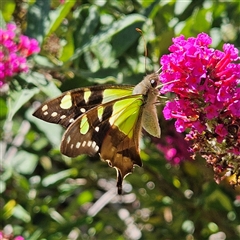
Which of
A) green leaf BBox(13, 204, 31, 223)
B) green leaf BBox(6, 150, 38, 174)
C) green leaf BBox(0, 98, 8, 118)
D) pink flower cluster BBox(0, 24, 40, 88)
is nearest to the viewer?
pink flower cluster BBox(0, 24, 40, 88)

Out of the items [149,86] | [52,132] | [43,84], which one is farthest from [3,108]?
[149,86]

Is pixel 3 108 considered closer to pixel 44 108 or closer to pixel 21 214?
pixel 21 214

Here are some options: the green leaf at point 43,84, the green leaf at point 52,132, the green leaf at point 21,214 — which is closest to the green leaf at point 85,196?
the green leaf at point 21,214

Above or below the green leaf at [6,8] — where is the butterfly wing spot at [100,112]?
above

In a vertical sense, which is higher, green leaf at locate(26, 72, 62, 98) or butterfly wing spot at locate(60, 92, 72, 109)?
butterfly wing spot at locate(60, 92, 72, 109)

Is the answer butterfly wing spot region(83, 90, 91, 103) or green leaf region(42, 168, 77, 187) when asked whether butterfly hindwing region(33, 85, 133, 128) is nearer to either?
butterfly wing spot region(83, 90, 91, 103)

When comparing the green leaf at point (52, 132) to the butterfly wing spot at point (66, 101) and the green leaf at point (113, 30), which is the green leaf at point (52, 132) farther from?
the butterfly wing spot at point (66, 101)

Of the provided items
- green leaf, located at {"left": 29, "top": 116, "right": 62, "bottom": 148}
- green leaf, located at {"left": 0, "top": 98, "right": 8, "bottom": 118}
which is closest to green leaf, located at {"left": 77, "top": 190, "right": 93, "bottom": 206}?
green leaf, located at {"left": 29, "top": 116, "right": 62, "bottom": 148}
